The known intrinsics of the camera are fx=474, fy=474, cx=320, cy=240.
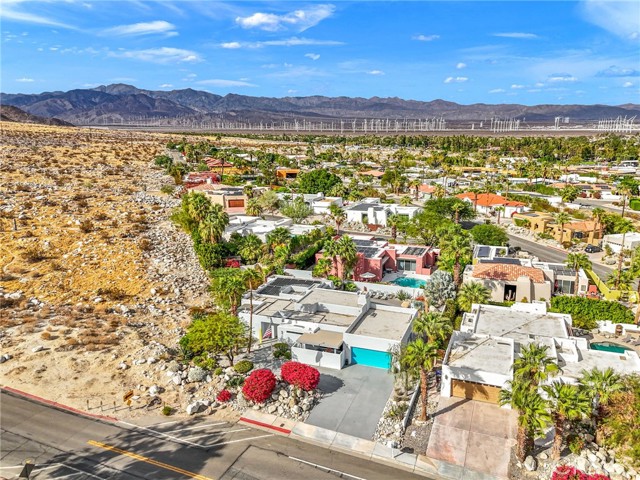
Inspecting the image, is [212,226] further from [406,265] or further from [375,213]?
[375,213]

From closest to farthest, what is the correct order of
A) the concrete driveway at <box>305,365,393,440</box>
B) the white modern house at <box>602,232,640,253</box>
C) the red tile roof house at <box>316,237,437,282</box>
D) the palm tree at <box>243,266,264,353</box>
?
the concrete driveway at <box>305,365,393,440</box>
the palm tree at <box>243,266,264,353</box>
the red tile roof house at <box>316,237,437,282</box>
the white modern house at <box>602,232,640,253</box>

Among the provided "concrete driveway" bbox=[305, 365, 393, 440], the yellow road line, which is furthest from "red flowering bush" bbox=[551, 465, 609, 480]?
the yellow road line

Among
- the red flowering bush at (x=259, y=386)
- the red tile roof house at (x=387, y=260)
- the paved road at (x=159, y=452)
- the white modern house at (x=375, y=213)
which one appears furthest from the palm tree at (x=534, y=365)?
the white modern house at (x=375, y=213)

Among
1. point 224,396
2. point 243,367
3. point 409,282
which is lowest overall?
point 224,396

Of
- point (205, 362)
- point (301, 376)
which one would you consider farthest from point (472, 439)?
point (205, 362)

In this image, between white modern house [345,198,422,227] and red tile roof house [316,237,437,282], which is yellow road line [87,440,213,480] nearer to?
red tile roof house [316,237,437,282]

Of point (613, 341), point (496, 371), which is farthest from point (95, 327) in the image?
point (613, 341)
